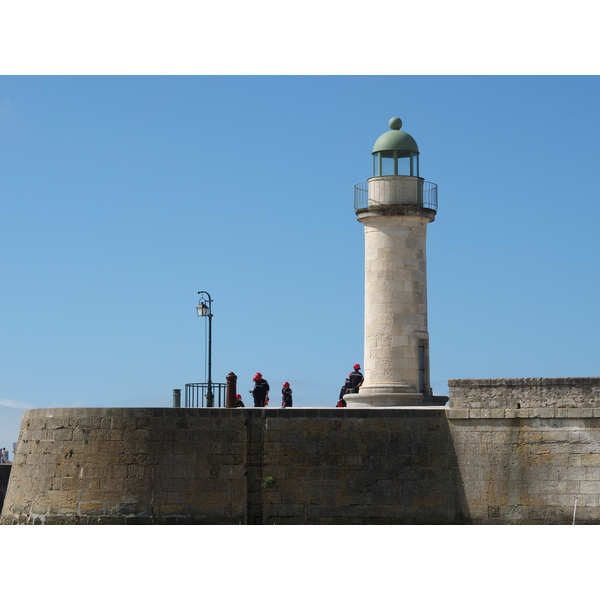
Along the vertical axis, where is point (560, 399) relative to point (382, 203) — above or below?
below

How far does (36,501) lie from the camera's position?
2109 centimetres

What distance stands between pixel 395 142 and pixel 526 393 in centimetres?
687

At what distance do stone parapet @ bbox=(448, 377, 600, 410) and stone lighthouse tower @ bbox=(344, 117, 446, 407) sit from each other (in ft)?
8.87

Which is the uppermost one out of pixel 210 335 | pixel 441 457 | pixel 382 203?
pixel 382 203

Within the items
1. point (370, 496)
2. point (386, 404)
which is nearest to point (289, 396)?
point (386, 404)

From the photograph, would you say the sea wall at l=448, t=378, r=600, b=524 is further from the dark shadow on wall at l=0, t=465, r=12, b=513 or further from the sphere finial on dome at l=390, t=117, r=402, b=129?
the dark shadow on wall at l=0, t=465, r=12, b=513

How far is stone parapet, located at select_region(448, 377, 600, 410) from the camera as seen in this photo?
66.6ft

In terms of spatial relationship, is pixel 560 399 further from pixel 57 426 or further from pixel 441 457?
pixel 57 426

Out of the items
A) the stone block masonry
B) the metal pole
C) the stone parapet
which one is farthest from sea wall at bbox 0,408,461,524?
the metal pole

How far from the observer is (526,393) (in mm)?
20562

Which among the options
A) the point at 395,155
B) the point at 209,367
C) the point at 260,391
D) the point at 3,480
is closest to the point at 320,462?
the point at 260,391

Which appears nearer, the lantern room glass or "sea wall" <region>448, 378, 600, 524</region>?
"sea wall" <region>448, 378, 600, 524</region>
